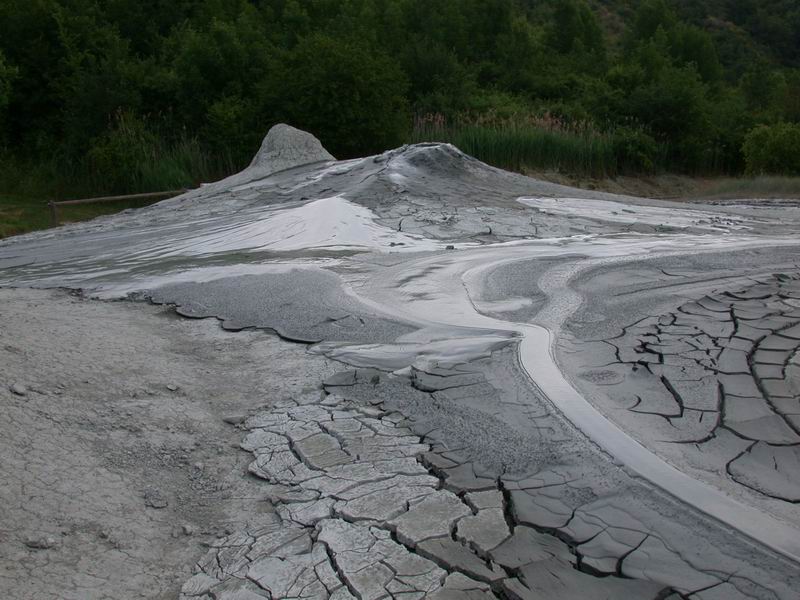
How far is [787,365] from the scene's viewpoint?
171 inches

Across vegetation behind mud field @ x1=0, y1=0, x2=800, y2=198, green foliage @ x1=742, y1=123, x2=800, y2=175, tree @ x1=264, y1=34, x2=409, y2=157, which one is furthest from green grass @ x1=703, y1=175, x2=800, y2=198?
tree @ x1=264, y1=34, x2=409, y2=157

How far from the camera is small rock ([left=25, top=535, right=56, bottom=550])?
9.36 feet

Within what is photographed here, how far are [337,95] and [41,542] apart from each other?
49.1ft

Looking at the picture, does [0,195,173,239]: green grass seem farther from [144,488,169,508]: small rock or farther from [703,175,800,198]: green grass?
[144,488,169,508]: small rock

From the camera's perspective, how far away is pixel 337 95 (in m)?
17.0

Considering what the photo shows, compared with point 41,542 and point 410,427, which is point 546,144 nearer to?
point 410,427

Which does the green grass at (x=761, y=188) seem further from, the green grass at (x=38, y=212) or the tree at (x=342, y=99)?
the green grass at (x=38, y=212)

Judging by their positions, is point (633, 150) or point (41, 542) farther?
point (633, 150)

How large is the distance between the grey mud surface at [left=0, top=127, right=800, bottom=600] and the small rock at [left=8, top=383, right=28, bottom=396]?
0.4 inches

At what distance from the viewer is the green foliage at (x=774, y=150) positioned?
67.5 feet

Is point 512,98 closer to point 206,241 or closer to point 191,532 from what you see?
point 206,241

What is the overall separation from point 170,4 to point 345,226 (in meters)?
23.0

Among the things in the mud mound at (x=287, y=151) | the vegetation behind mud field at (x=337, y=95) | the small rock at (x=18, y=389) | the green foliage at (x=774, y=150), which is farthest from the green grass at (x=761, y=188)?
the small rock at (x=18, y=389)

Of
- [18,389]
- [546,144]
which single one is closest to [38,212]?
[546,144]
